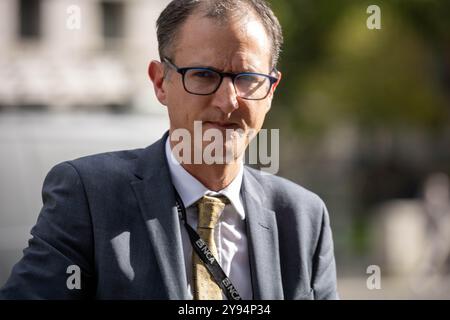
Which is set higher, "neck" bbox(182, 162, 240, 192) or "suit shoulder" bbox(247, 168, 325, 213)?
"neck" bbox(182, 162, 240, 192)

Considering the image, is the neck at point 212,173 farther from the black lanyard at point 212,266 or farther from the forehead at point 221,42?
the forehead at point 221,42

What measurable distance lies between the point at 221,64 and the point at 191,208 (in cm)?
47

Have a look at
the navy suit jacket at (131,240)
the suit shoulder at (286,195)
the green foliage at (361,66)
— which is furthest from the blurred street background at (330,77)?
the navy suit jacket at (131,240)

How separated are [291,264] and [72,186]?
74 centimetres

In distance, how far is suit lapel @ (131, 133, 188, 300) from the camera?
8.08ft

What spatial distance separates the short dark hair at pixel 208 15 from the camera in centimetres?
254

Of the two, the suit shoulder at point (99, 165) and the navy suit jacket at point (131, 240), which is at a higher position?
the suit shoulder at point (99, 165)

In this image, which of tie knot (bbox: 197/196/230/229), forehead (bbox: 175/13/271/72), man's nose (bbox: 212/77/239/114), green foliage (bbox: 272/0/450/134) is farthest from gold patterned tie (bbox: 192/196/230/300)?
green foliage (bbox: 272/0/450/134)

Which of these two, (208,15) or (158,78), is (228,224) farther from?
(208,15)

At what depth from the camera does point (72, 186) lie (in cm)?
251

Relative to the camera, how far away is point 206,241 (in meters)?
2.63

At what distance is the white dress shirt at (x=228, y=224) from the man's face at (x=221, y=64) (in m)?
0.16

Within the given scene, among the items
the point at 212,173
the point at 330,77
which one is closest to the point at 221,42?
the point at 212,173

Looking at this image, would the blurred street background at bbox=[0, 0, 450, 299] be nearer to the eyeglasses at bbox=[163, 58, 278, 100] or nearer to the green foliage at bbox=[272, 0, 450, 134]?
the green foliage at bbox=[272, 0, 450, 134]
